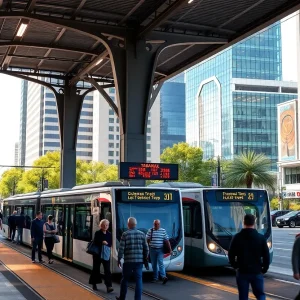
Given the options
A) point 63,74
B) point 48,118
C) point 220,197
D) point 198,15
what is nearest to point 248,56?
point 48,118

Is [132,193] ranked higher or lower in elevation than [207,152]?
lower

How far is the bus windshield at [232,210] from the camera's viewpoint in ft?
53.8

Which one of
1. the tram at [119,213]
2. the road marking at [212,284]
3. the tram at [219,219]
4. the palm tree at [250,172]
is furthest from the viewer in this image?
the palm tree at [250,172]

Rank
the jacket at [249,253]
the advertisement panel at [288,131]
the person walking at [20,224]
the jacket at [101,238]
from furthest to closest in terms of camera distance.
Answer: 1. the advertisement panel at [288,131]
2. the person walking at [20,224]
3. the jacket at [101,238]
4. the jacket at [249,253]

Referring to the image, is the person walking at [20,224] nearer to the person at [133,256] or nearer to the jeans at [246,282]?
the person at [133,256]

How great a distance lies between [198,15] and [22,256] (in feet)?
44.7

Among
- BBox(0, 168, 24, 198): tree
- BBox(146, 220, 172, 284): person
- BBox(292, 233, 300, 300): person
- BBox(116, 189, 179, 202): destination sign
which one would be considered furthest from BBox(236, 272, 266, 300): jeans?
BBox(0, 168, 24, 198): tree

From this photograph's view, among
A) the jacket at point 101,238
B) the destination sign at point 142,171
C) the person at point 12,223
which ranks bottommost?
the person at point 12,223

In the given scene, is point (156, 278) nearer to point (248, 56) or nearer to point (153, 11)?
point (153, 11)

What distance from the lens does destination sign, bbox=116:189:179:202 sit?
49.1ft

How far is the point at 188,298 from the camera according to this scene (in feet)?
39.9

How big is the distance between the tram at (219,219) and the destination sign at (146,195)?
4.78 ft

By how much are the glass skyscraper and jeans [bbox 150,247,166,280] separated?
17239cm

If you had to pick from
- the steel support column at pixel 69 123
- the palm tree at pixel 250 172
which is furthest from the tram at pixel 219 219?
the palm tree at pixel 250 172
